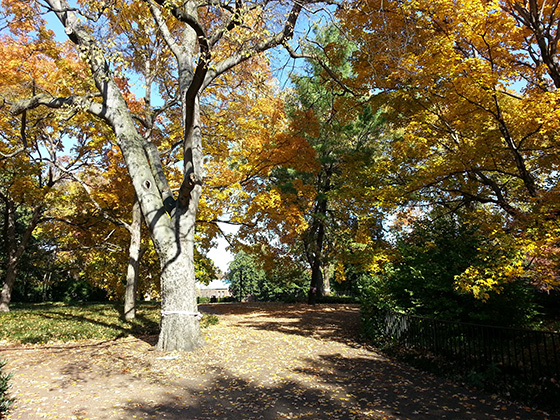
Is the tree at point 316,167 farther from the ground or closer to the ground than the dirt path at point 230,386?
farther from the ground

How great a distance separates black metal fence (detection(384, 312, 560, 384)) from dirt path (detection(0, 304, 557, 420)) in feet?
1.98

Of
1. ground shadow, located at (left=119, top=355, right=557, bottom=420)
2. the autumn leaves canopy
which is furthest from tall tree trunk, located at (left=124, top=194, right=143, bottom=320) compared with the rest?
ground shadow, located at (left=119, top=355, right=557, bottom=420)

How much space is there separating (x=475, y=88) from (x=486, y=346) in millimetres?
5087

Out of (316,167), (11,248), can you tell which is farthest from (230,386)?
(11,248)

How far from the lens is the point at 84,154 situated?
15.0 m

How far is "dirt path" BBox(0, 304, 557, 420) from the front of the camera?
14.0 feet

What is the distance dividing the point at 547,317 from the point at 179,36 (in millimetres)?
16165

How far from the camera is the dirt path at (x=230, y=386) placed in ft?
14.0

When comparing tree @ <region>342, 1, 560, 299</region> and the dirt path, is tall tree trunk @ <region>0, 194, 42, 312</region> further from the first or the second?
tree @ <region>342, 1, 560, 299</region>

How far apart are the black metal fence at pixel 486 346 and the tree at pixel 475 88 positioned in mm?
928

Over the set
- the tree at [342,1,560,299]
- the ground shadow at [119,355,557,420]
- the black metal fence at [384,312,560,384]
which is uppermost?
the tree at [342,1,560,299]

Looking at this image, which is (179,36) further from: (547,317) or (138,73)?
(547,317)

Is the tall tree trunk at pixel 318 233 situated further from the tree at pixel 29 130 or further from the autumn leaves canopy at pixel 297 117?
the tree at pixel 29 130

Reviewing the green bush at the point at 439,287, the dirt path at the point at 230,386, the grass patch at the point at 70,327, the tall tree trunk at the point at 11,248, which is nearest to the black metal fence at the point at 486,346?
the green bush at the point at 439,287
